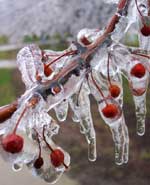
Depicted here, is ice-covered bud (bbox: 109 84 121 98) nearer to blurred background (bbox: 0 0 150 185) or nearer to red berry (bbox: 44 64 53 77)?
red berry (bbox: 44 64 53 77)

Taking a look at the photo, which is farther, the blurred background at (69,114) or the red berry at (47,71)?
the blurred background at (69,114)

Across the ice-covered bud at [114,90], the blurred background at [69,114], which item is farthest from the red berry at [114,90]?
the blurred background at [69,114]

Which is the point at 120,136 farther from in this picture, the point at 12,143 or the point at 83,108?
the point at 12,143

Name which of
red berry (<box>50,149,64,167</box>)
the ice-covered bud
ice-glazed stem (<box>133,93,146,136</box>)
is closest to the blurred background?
ice-glazed stem (<box>133,93,146,136</box>)

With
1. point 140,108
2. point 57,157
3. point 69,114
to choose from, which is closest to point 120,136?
point 140,108

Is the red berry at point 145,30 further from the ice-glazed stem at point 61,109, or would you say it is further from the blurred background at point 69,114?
the blurred background at point 69,114

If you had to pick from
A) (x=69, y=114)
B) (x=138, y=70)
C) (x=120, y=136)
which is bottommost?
(x=69, y=114)

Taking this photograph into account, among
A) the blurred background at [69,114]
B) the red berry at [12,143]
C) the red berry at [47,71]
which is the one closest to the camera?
the red berry at [12,143]
